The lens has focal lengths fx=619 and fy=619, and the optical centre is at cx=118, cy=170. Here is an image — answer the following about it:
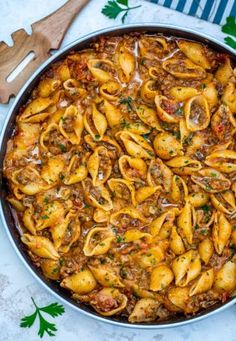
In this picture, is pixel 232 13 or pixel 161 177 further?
pixel 232 13

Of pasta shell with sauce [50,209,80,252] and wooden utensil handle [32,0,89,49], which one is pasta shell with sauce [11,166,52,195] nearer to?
pasta shell with sauce [50,209,80,252]

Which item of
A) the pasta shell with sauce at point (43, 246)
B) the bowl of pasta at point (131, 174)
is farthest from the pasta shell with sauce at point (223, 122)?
the pasta shell with sauce at point (43, 246)

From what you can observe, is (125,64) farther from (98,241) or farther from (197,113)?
(98,241)

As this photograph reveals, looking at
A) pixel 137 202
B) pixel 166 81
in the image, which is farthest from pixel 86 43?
pixel 137 202

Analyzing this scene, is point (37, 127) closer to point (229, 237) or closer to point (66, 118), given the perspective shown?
point (66, 118)

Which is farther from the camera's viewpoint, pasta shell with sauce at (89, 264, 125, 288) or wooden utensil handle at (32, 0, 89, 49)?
wooden utensil handle at (32, 0, 89, 49)

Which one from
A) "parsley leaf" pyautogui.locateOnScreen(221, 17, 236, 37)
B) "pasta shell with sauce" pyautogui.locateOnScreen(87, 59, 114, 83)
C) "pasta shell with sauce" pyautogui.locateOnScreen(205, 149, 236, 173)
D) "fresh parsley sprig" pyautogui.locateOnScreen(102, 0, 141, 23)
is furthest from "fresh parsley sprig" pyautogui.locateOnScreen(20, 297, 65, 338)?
"parsley leaf" pyautogui.locateOnScreen(221, 17, 236, 37)

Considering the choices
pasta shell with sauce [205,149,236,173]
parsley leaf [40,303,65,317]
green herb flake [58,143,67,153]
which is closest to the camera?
pasta shell with sauce [205,149,236,173]
